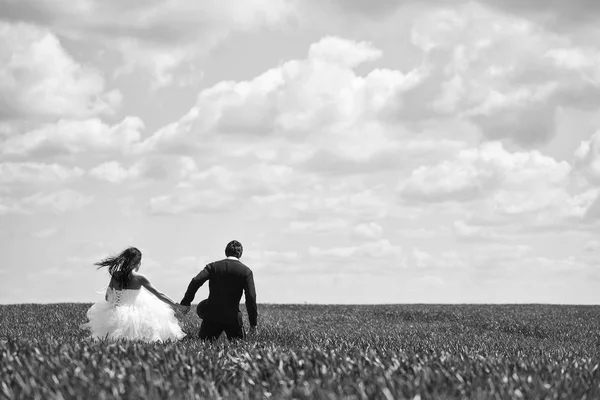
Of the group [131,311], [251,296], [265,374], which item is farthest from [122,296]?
[265,374]

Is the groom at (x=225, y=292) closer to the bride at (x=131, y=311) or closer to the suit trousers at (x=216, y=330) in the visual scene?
the suit trousers at (x=216, y=330)

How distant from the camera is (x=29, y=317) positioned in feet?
74.1

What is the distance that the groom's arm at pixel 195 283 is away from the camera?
12.9m

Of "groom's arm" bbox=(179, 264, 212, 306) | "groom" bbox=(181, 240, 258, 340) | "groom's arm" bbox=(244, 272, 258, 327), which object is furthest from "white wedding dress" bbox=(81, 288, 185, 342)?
"groom's arm" bbox=(244, 272, 258, 327)

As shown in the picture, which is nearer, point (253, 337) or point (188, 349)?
point (188, 349)

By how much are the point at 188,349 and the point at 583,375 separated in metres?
4.63

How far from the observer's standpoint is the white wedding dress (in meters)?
13.7

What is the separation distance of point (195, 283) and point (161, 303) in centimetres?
176

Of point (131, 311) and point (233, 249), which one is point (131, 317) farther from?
point (233, 249)

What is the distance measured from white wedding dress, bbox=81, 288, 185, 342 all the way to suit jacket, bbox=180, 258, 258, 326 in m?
1.10

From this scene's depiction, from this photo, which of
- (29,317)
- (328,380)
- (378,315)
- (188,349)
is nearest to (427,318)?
(378,315)

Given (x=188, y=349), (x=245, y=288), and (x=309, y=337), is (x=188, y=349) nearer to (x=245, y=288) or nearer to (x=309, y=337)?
(x=245, y=288)

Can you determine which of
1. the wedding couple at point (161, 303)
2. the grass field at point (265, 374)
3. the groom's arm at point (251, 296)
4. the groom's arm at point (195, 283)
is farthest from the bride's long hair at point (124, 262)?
the grass field at point (265, 374)

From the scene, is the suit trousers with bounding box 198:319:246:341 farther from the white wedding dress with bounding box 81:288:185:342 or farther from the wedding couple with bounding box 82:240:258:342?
the white wedding dress with bounding box 81:288:185:342
